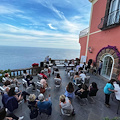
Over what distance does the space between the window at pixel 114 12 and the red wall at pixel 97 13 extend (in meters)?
0.62

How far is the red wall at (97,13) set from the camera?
254 inches

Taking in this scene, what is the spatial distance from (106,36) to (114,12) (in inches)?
65.2

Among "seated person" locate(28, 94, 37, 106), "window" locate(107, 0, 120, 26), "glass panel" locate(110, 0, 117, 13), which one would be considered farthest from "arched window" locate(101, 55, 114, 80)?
"seated person" locate(28, 94, 37, 106)

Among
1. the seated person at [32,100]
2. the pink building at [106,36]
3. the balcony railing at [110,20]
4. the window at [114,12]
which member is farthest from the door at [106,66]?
the seated person at [32,100]

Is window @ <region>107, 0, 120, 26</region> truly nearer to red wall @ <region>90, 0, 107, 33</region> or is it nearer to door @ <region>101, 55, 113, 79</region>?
red wall @ <region>90, 0, 107, 33</region>

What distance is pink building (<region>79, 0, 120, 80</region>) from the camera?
5.20 meters

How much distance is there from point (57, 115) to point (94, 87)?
1887 millimetres

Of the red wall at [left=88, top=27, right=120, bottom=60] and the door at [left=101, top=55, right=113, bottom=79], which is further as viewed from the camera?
the door at [left=101, top=55, right=113, bottom=79]

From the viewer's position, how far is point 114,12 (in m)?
5.43

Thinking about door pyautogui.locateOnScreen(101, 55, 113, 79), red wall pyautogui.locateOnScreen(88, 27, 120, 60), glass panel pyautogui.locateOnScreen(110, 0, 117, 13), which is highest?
glass panel pyautogui.locateOnScreen(110, 0, 117, 13)

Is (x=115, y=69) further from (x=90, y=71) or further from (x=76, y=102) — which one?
(x=76, y=102)

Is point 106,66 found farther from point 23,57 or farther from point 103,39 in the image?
point 23,57

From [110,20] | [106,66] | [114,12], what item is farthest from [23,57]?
[114,12]

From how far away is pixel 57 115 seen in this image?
2773mm
